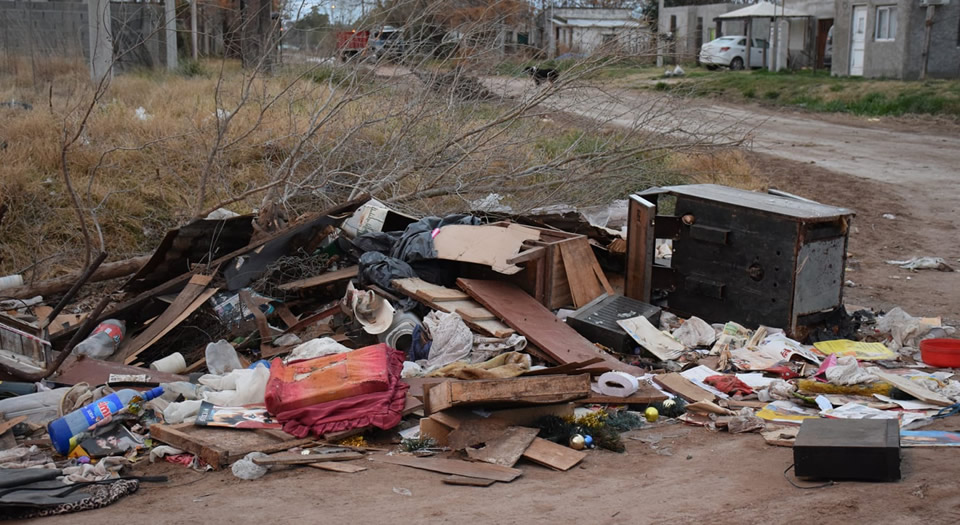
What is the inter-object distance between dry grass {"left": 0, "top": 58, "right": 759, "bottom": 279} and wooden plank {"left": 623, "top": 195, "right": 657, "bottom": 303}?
1.67m

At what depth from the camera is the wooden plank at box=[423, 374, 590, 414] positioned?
14.1ft

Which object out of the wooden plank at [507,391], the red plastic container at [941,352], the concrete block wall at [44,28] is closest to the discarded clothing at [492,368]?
the wooden plank at [507,391]

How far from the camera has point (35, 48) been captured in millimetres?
13281

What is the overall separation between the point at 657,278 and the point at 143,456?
13.0ft

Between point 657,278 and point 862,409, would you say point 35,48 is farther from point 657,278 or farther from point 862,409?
point 862,409

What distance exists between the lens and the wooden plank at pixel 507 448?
161 inches

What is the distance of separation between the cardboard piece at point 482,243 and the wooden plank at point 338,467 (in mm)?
2434

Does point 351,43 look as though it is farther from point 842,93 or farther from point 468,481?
point 842,93

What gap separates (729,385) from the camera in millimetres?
5324

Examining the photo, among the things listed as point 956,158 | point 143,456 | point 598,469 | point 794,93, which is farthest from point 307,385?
point 794,93

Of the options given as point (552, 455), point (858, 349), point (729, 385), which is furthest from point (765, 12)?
point (552, 455)

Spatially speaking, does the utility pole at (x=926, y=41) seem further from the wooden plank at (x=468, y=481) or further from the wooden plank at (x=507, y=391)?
the wooden plank at (x=468, y=481)

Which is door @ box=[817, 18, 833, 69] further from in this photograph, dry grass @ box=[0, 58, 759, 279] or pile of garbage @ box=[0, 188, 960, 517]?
pile of garbage @ box=[0, 188, 960, 517]

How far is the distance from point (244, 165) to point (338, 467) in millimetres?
6483
